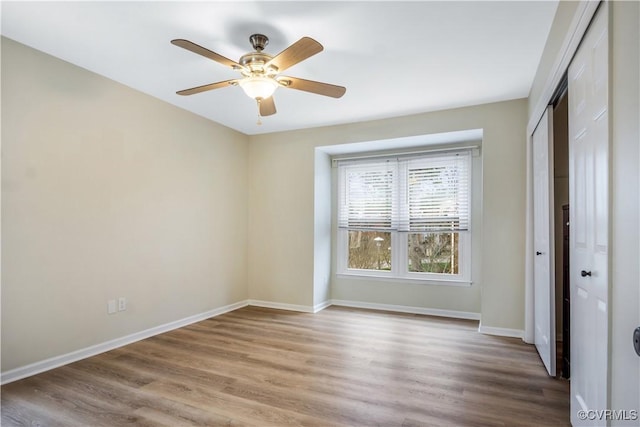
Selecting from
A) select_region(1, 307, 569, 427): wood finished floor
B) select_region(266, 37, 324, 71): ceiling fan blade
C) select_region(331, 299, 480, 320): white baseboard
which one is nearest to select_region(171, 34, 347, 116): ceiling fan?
select_region(266, 37, 324, 71): ceiling fan blade

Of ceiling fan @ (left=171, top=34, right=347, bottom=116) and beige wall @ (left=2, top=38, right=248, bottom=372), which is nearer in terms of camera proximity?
ceiling fan @ (left=171, top=34, right=347, bottom=116)

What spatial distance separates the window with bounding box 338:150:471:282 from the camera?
4.60 meters

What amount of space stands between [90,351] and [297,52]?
312 cm

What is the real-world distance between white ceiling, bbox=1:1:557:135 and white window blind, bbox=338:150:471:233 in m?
1.16

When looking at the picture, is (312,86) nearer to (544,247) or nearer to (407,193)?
(544,247)

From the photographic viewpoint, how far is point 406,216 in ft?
15.9

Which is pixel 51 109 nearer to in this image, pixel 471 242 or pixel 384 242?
pixel 384 242

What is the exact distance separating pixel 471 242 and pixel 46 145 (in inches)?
183

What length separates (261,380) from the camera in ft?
8.66

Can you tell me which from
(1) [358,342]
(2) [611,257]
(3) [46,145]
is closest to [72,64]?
(3) [46,145]

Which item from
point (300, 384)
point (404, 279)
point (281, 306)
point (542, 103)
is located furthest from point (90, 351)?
point (542, 103)

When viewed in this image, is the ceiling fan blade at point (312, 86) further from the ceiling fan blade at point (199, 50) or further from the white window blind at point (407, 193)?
the white window blind at point (407, 193)

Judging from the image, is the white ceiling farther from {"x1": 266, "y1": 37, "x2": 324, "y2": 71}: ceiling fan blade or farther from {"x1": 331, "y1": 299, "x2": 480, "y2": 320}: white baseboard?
{"x1": 331, "y1": 299, "x2": 480, "y2": 320}: white baseboard

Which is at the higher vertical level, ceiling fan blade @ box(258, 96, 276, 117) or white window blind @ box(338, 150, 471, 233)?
ceiling fan blade @ box(258, 96, 276, 117)
